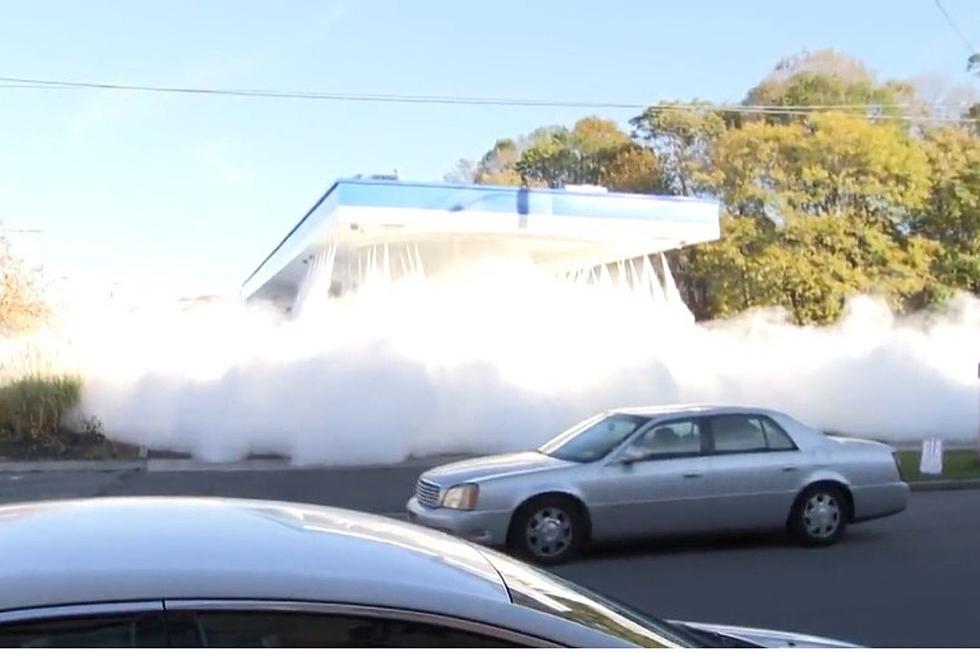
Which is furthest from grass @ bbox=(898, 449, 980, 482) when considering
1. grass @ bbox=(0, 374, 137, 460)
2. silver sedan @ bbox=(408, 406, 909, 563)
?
grass @ bbox=(0, 374, 137, 460)

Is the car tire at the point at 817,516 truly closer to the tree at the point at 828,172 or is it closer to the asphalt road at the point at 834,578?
the asphalt road at the point at 834,578

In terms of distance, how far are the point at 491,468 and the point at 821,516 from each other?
10.9 ft

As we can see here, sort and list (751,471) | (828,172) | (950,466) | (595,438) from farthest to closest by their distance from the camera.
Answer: (828,172) → (950,466) → (595,438) → (751,471)

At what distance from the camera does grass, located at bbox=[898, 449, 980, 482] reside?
679 inches

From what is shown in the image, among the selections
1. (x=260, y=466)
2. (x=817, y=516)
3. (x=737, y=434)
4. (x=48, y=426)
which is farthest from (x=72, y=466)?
(x=817, y=516)

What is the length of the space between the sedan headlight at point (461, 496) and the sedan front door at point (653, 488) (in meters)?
1.04

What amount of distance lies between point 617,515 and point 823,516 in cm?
217

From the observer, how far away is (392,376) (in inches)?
846

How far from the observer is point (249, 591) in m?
2.48

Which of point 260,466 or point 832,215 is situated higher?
point 832,215

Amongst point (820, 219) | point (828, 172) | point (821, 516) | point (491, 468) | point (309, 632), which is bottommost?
point (821, 516)

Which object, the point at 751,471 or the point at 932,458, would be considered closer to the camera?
the point at 751,471

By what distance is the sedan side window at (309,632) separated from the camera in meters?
2.42

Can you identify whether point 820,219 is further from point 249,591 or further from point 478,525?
point 249,591
